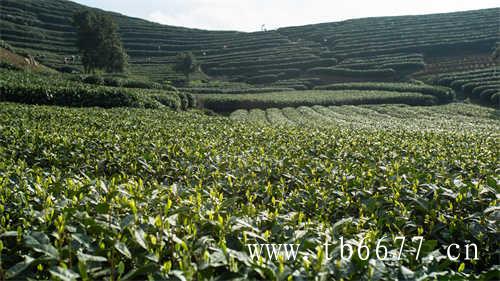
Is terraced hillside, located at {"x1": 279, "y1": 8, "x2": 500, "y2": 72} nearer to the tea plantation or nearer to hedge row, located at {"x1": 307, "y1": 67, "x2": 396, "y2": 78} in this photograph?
hedge row, located at {"x1": 307, "y1": 67, "x2": 396, "y2": 78}

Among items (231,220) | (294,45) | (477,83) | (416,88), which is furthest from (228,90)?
(231,220)

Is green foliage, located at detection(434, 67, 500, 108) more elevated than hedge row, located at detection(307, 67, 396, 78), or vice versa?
hedge row, located at detection(307, 67, 396, 78)

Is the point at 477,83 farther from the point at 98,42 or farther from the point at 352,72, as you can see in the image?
the point at 98,42

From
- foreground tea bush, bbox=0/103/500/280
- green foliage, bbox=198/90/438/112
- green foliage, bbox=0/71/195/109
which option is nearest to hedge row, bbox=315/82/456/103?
green foliage, bbox=198/90/438/112

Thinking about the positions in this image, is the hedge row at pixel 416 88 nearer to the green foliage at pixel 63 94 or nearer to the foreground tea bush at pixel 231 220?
the green foliage at pixel 63 94

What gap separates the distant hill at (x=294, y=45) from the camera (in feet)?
223

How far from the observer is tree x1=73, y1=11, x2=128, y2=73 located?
50.8m

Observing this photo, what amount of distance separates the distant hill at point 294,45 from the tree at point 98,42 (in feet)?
41.7

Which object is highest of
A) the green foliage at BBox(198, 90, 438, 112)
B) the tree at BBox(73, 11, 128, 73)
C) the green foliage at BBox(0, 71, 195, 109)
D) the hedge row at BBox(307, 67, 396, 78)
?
the tree at BBox(73, 11, 128, 73)

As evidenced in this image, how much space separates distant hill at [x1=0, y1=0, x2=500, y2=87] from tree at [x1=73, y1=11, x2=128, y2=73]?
1271 centimetres

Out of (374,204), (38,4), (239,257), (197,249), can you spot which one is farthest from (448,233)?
(38,4)

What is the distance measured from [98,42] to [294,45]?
51.8 m

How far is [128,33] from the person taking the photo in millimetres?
97625

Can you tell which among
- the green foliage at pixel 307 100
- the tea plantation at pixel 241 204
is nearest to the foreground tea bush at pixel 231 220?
the tea plantation at pixel 241 204
